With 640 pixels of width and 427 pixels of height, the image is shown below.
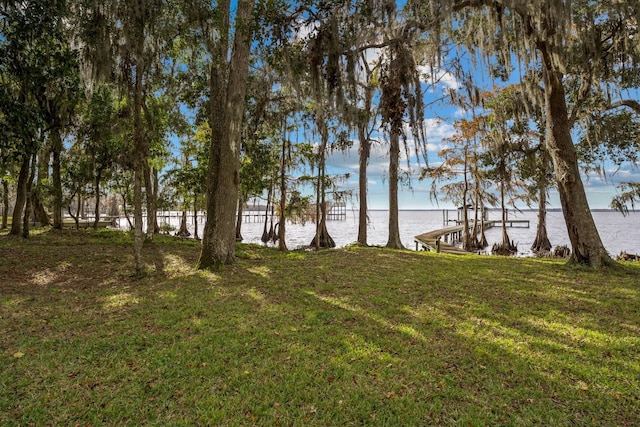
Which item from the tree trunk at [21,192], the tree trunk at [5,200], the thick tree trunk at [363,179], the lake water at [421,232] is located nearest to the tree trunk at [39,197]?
the tree trunk at [5,200]

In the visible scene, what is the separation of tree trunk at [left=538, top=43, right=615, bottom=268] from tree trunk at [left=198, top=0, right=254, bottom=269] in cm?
690

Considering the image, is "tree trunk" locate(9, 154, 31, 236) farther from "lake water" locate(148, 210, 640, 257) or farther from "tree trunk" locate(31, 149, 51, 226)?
"lake water" locate(148, 210, 640, 257)

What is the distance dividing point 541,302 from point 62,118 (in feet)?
47.4

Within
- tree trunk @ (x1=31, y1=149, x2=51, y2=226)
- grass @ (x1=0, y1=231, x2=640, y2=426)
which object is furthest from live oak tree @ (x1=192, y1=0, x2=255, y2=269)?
tree trunk @ (x1=31, y1=149, x2=51, y2=226)

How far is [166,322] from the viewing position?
4.13 meters

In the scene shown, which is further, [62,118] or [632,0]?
[62,118]

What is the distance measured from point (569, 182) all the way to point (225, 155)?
7897 mm

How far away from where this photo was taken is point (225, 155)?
23.6ft

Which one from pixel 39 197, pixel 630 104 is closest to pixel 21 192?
pixel 39 197

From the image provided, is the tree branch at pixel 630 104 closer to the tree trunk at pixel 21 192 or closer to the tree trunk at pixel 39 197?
the tree trunk at pixel 21 192

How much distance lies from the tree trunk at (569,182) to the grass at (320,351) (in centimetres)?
116

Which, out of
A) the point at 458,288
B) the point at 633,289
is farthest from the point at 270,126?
the point at 633,289

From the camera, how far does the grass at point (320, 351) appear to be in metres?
2.44

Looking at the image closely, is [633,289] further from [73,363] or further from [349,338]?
[73,363]
